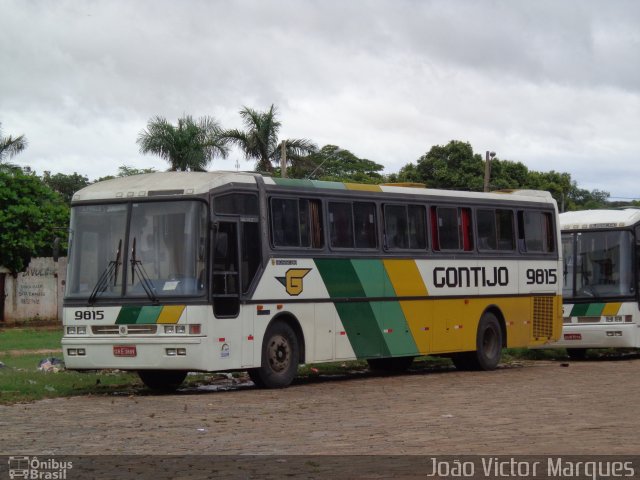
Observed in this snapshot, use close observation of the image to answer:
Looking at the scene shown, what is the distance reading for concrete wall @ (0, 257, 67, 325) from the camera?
153ft

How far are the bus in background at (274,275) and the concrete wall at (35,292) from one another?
2564 centimetres

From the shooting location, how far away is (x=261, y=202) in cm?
1867

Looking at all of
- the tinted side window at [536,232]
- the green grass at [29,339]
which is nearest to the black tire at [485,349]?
the tinted side window at [536,232]

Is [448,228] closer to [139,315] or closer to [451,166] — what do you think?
[139,315]

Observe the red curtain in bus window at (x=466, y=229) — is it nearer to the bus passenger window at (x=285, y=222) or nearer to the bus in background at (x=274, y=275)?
the bus in background at (x=274, y=275)

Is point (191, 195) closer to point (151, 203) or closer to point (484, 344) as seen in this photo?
point (151, 203)

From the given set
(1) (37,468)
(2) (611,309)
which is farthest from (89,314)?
(2) (611,309)

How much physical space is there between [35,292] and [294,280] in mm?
29840

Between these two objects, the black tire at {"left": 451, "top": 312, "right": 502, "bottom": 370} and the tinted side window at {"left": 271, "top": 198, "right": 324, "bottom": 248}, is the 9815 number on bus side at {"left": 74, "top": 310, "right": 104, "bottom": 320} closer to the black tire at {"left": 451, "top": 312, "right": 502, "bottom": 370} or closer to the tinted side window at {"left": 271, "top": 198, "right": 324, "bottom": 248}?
the tinted side window at {"left": 271, "top": 198, "right": 324, "bottom": 248}

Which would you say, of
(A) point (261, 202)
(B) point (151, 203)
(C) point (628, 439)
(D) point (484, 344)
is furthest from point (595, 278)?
(C) point (628, 439)

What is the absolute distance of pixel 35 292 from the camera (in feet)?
155

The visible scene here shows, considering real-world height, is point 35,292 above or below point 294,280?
above

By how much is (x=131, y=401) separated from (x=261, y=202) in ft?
12.5

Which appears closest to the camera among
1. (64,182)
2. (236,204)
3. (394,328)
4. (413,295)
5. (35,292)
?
(236,204)
